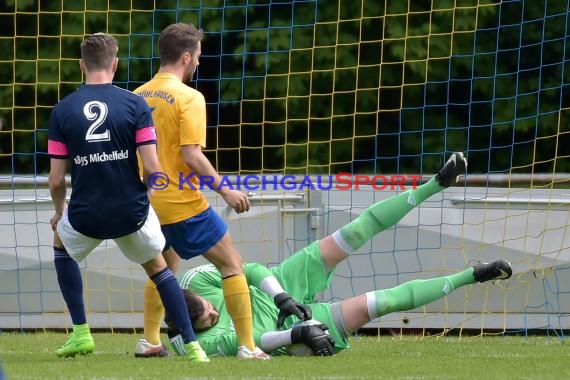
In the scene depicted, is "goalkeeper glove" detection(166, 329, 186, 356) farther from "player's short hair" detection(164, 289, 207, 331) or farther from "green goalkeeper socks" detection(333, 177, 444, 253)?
"green goalkeeper socks" detection(333, 177, 444, 253)

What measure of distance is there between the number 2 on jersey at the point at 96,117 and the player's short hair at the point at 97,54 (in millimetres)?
228

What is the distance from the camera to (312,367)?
20.5 ft

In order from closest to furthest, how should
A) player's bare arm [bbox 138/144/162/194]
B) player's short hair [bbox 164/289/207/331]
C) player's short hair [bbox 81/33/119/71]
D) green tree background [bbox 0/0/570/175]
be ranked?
1. player's bare arm [bbox 138/144/162/194]
2. player's short hair [bbox 81/33/119/71]
3. player's short hair [bbox 164/289/207/331]
4. green tree background [bbox 0/0/570/175]

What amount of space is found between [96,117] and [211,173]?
0.62m

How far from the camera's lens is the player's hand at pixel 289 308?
671 centimetres

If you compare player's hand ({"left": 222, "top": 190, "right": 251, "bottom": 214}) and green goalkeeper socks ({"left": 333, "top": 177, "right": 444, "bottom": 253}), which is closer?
player's hand ({"left": 222, "top": 190, "right": 251, "bottom": 214})

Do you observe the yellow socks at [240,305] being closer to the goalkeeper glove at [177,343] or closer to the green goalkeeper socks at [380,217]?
the goalkeeper glove at [177,343]

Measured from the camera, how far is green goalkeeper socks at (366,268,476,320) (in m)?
7.03

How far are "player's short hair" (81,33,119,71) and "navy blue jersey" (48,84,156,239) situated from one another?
165mm

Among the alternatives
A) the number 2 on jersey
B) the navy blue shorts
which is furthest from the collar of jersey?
the navy blue shorts

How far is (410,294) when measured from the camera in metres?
7.11

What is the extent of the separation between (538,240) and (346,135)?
5367 millimetres

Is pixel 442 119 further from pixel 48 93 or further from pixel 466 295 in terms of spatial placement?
pixel 466 295

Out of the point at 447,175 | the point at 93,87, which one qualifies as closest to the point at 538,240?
the point at 447,175
